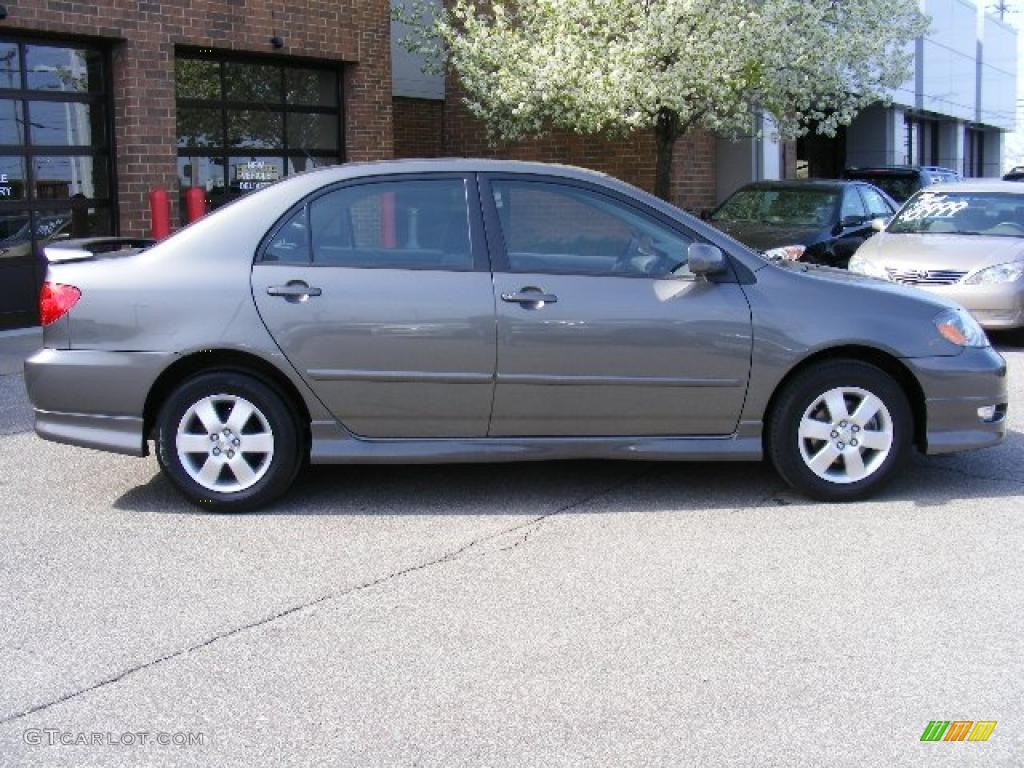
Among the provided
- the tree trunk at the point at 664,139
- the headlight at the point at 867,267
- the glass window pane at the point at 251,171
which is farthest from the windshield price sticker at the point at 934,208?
the glass window pane at the point at 251,171

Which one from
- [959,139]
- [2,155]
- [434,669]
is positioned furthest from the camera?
[959,139]

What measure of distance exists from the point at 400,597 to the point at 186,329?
1843 millimetres

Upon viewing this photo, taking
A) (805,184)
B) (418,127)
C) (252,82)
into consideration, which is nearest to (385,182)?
(252,82)

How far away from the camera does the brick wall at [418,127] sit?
18.5 m

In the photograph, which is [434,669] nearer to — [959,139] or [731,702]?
[731,702]

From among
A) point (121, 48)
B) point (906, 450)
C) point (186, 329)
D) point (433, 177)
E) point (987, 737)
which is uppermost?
point (121, 48)

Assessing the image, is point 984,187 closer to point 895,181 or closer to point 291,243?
point 895,181

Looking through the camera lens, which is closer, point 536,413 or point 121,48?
point 536,413

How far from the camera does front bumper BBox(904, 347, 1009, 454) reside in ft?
19.7

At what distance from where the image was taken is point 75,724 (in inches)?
145

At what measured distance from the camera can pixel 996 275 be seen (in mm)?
10945

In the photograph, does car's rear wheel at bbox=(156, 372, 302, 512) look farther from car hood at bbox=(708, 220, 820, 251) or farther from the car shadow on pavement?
car hood at bbox=(708, 220, 820, 251)

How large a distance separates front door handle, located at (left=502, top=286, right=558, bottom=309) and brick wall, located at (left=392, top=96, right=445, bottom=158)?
12973 mm

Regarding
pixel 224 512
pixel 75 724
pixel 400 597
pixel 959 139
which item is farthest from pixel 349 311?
pixel 959 139
